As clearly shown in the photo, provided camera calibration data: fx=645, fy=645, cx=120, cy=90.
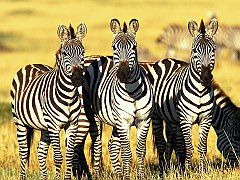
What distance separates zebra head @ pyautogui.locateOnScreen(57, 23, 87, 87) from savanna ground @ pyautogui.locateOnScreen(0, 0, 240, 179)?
198cm

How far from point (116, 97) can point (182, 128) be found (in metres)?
1.18

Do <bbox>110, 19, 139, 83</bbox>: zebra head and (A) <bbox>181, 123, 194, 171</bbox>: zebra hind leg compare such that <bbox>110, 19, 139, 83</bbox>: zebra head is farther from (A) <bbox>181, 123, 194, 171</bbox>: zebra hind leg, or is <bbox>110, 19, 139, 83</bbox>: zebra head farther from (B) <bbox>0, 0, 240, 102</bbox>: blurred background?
(B) <bbox>0, 0, 240, 102</bbox>: blurred background

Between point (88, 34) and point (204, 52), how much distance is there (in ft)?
135

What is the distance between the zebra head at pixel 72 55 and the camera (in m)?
8.59

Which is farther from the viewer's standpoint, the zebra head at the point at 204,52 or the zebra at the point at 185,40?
the zebra at the point at 185,40

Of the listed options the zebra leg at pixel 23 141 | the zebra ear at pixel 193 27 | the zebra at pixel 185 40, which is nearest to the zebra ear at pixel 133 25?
the zebra ear at pixel 193 27

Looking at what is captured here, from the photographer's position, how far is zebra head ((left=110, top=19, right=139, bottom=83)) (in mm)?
8562

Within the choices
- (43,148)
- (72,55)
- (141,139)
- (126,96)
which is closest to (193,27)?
(126,96)

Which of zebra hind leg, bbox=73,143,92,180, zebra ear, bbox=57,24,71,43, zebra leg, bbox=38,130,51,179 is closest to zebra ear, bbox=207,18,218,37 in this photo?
zebra ear, bbox=57,24,71,43

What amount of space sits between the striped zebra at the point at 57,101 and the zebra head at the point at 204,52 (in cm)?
162

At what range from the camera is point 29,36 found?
48125 mm

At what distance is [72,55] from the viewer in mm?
8812

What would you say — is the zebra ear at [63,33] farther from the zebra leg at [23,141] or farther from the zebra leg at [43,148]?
the zebra leg at [23,141]

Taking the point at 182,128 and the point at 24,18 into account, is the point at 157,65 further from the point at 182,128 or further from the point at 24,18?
the point at 24,18
